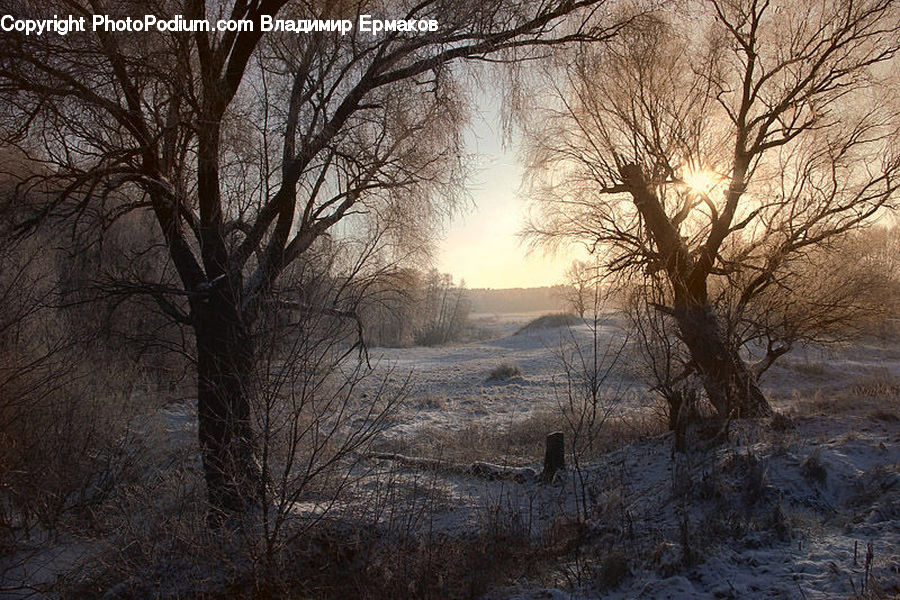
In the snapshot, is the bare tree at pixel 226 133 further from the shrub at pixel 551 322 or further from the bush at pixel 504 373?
the shrub at pixel 551 322

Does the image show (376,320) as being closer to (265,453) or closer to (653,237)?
(265,453)

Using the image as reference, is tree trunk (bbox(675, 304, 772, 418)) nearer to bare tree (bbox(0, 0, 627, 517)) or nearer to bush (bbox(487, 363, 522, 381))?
bare tree (bbox(0, 0, 627, 517))

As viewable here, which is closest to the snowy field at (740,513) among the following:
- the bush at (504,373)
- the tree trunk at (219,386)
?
the tree trunk at (219,386)

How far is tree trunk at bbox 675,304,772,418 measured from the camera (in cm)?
905

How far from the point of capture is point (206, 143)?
591 centimetres

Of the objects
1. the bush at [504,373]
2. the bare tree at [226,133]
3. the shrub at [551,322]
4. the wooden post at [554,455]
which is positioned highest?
the bare tree at [226,133]

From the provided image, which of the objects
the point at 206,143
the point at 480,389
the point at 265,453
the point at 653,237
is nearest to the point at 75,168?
the point at 206,143

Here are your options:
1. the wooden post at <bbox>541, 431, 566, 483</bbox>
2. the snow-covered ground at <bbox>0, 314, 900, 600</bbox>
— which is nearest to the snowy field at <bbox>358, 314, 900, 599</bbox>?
the snow-covered ground at <bbox>0, 314, 900, 600</bbox>

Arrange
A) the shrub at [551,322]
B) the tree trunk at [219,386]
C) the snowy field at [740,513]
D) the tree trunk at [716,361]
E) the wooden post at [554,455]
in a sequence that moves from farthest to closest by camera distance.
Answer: the shrub at [551,322] → the tree trunk at [716,361] → the wooden post at [554,455] → the tree trunk at [219,386] → the snowy field at [740,513]

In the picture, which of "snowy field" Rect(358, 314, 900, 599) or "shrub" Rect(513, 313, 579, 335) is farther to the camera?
"shrub" Rect(513, 313, 579, 335)

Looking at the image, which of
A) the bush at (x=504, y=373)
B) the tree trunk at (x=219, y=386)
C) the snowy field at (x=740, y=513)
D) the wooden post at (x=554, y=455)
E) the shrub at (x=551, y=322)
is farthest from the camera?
the shrub at (x=551, y=322)

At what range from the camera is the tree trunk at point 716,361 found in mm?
9055

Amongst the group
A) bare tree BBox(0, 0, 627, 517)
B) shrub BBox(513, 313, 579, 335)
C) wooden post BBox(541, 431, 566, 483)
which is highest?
bare tree BBox(0, 0, 627, 517)

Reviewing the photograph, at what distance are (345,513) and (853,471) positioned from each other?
220 inches
